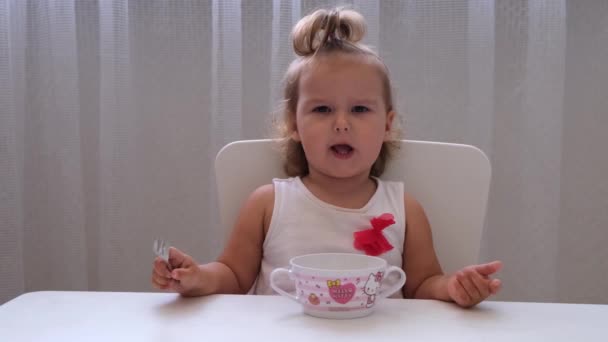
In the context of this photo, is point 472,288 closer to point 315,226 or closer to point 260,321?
point 260,321

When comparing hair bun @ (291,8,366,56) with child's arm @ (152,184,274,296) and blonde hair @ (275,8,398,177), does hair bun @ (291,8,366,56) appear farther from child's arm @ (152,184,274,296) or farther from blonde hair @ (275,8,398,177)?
child's arm @ (152,184,274,296)

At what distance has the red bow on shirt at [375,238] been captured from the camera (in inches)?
40.4

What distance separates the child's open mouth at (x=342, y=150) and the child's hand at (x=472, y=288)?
35 cm

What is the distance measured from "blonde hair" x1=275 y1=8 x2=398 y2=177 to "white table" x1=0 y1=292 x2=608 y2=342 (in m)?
0.45

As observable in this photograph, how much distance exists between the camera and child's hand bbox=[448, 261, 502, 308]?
28.5 inches

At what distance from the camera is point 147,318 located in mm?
646

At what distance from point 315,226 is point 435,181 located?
23 centimetres

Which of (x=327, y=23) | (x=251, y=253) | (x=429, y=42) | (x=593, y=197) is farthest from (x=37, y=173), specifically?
(x=593, y=197)

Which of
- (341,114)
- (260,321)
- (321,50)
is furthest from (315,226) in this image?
(260,321)

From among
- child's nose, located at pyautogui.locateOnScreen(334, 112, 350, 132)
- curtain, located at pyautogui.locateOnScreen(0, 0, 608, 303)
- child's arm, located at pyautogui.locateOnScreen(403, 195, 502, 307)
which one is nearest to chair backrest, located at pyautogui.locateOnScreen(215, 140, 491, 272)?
child's arm, located at pyautogui.locateOnScreen(403, 195, 502, 307)

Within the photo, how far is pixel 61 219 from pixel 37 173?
142 millimetres

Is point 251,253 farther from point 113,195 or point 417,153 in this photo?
point 113,195

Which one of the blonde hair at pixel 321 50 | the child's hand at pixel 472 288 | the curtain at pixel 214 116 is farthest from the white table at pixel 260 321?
the curtain at pixel 214 116

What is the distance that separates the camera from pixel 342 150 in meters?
1.05
